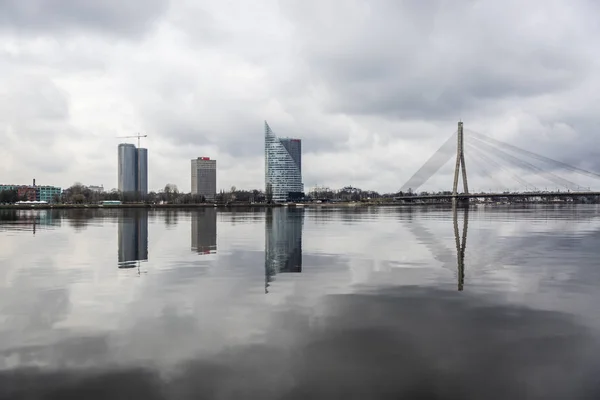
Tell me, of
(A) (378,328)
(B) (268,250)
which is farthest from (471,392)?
(B) (268,250)

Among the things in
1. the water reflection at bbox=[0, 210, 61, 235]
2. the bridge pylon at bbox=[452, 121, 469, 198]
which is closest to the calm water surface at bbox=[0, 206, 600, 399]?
the water reflection at bbox=[0, 210, 61, 235]

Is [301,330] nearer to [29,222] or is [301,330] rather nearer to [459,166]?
[29,222]

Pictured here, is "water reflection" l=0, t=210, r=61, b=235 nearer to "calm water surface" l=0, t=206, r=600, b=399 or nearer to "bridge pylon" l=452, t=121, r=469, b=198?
"calm water surface" l=0, t=206, r=600, b=399

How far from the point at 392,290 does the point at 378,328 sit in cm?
479

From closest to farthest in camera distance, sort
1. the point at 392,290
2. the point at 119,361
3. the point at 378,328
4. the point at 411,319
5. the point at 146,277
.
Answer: the point at 119,361, the point at 378,328, the point at 411,319, the point at 392,290, the point at 146,277

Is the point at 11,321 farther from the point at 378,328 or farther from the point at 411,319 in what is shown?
the point at 411,319

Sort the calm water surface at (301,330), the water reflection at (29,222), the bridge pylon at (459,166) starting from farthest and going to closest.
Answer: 1. the bridge pylon at (459,166)
2. the water reflection at (29,222)
3. the calm water surface at (301,330)

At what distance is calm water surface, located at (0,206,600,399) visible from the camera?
8.16 m

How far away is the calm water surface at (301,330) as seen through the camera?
8164mm

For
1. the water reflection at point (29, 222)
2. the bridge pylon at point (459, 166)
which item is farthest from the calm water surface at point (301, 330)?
the bridge pylon at point (459, 166)

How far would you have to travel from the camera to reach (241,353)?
9.61 meters

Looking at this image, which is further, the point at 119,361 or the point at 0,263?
the point at 0,263

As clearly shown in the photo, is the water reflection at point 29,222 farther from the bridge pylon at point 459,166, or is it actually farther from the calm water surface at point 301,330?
the bridge pylon at point 459,166

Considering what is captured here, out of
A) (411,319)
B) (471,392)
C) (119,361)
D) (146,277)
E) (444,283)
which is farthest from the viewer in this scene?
(146,277)
